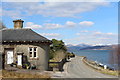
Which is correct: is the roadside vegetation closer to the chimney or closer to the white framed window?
the chimney

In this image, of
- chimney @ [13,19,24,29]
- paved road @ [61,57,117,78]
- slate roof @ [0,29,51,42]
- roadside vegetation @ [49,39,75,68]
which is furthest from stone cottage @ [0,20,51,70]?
roadside vegetation @ [49,39,75,68]

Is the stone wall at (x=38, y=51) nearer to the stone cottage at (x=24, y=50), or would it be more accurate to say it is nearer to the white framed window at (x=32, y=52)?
the stone cottage at (x=24, y=50)

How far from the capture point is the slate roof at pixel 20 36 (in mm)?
23906

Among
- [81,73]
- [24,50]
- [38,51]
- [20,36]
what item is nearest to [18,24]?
[20,36]

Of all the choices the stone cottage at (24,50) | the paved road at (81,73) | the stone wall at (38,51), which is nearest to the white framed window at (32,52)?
the stone cottage at (24,50)

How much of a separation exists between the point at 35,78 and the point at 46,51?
30.5 feet

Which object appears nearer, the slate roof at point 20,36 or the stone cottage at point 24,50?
the stone cottage at point 24,50

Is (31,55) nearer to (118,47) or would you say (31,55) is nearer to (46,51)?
(46,51)

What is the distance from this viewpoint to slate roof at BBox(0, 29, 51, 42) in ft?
78.4

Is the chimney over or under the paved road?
over

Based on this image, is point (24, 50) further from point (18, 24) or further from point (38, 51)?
point (18, 24)

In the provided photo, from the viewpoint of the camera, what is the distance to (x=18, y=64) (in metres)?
23.1

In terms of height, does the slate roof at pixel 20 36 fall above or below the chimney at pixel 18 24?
below

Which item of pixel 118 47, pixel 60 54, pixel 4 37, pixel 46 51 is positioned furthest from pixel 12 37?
pixel 118 47
